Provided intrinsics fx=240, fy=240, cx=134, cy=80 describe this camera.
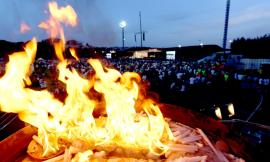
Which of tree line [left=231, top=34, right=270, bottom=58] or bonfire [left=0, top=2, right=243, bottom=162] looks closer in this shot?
bonfire [left=0, top=2, right=243, bottom=162]

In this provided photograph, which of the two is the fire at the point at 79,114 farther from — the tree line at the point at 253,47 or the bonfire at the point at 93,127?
the tree line at the point at 253,47

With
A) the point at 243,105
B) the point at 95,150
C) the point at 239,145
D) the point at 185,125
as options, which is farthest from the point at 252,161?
the point at 243,105

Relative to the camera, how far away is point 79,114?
13.4 feet

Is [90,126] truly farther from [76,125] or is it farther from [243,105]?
[243,105]

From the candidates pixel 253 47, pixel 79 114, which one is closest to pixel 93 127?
pixel 79 114

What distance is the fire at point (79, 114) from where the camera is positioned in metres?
3.46

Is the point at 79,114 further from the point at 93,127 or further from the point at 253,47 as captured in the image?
the point at 253,47

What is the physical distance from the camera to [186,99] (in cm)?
811

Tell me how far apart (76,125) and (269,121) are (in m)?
8.21

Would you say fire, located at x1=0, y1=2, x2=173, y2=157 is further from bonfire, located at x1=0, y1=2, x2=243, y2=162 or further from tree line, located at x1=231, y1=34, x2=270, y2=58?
tree line, located at x1=231, y1=34, x2=270, y2=58

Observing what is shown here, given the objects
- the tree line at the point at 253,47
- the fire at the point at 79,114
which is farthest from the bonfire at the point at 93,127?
the tree line at the point at 253,47

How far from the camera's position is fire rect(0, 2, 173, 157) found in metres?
3.46

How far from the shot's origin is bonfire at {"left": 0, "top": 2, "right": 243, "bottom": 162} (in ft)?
10.6

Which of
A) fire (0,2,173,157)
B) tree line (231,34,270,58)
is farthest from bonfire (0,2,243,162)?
tree line (231,34,270,58)
